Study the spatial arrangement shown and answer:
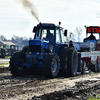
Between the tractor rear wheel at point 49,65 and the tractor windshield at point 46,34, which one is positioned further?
the tractor windshield at point 46,34

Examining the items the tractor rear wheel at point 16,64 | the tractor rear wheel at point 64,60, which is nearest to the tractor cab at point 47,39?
the tractor rear wheel at point 64,60

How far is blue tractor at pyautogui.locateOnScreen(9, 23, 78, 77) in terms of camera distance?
13.1m

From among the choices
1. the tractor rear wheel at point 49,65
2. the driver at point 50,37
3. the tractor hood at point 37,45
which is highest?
the driver at point 50,37

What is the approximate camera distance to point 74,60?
14859 millimetres

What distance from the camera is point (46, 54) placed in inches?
500

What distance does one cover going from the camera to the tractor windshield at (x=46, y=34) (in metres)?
13.8

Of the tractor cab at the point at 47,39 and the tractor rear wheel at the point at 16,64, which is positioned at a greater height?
the tractor cab at the point at 47,39

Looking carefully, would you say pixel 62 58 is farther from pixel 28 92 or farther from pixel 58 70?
pixel 28 92

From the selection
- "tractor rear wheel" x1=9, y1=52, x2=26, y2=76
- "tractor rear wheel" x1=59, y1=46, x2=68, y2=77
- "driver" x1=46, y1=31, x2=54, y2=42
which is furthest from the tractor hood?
"tractor rear wheel" x1=59, y1=46, x2=68, y2=77

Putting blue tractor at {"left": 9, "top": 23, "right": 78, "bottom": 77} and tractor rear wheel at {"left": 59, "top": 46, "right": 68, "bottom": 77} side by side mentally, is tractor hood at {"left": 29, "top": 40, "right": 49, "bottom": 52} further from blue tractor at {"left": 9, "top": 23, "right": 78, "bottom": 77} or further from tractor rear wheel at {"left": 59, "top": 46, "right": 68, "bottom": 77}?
tractor rear wheel at {"left": 59, "top": 46, "right": 68, "bottom": 77}

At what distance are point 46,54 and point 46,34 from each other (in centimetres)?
164

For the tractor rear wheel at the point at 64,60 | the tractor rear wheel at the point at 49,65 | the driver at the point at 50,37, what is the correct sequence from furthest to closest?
1. the driver at the point at 50,37
2. the tractor rear wheel at the point at 64,60
3. the tractor rear wheel at the point at 49,65

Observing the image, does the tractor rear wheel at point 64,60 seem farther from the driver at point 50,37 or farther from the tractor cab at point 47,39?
the driver at point 50,37

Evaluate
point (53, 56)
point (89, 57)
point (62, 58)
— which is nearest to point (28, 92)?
point (53, 56)
